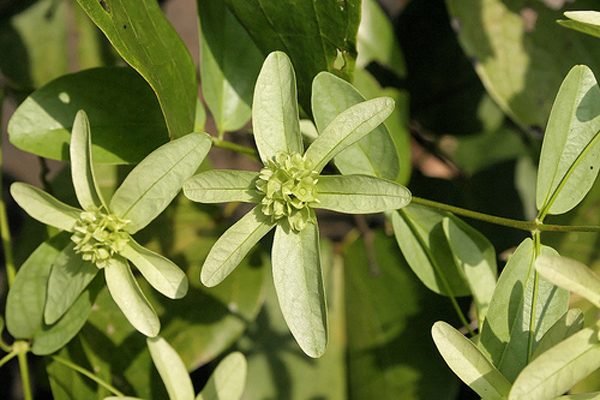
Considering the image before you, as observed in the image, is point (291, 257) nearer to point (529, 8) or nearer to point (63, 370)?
point (63, 370)

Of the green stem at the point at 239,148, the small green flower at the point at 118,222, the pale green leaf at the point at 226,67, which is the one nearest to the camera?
the small green flower at the point at 118,222

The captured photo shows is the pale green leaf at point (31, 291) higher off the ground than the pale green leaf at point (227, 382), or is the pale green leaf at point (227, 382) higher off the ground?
the pale green leaf at point (31, 291)

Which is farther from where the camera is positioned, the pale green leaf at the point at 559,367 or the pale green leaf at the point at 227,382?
the pale green leaf at the point at 227,382

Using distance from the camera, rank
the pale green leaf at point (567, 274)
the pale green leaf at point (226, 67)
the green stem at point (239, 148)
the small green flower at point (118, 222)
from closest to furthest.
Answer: the pale green leaf at point (567, 274) → the small green flower at point (118, 222) → the green stem at point (239, 148) → the pale green leaf at point (226, 67)

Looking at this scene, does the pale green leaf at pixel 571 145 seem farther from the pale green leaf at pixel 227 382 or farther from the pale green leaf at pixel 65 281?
the pale green leaf at pixel 65 281

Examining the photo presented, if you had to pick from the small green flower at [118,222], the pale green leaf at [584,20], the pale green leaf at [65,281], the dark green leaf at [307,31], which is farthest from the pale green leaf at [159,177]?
the pale green leaf at [584,20]

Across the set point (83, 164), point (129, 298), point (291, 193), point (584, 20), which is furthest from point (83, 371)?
point (584, 20)

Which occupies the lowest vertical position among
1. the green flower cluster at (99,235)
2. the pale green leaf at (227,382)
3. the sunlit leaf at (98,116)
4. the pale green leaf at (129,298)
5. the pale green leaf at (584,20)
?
the pale green leaf at (227,382)

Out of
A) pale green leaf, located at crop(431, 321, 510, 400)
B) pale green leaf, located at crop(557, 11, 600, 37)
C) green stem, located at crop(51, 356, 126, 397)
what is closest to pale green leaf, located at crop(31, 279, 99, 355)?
green stem, located at crop(51, 356, 126, 397)

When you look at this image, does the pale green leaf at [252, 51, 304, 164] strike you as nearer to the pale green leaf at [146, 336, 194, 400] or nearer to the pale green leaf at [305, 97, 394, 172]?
the pale green leaf at [305, 97, 394, 172]
